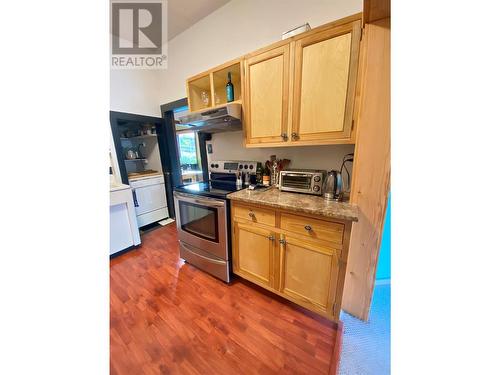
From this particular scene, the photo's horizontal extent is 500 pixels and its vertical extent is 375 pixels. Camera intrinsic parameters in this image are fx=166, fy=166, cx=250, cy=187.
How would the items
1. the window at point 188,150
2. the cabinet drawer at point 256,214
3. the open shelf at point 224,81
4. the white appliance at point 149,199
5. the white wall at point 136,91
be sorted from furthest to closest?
the window at point 188,150, the white appliance at point 149,199, the white wall at point 136,91, the open shelf at point 224,81, the cabinet drawer at point 256,214

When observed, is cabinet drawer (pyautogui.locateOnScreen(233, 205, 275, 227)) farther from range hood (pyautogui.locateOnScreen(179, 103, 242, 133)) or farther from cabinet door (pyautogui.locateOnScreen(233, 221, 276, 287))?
range hood (pyautogui.locateOnScreen(179, 103, 242, 133))

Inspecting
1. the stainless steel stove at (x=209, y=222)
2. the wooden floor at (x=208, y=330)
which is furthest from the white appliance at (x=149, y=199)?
the stainless steel stove at (x=209, y=222)

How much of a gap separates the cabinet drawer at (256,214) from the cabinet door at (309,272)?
167mm

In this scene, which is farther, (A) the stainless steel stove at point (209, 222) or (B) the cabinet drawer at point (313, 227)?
(A) the stainless steel stove at point (209, 222)

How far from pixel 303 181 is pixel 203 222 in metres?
1.02

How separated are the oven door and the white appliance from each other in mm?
1370

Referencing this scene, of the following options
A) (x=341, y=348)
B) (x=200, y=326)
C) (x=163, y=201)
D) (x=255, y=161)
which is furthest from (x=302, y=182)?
(x=163, y=201)

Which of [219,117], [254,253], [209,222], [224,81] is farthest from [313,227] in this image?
[224,81]

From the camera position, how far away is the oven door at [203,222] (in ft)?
4.90

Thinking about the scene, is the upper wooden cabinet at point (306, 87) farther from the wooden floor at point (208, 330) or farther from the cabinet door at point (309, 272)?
the wooden floor at point (208, 330)
